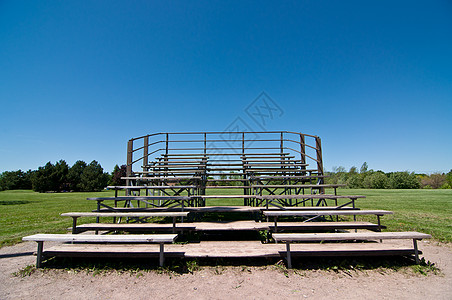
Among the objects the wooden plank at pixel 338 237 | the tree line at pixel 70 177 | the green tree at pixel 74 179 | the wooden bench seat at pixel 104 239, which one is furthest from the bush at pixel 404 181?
the green tree at pixel 74 179

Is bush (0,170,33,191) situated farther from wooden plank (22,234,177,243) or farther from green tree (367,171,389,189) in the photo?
green tree (367,171,389,189)

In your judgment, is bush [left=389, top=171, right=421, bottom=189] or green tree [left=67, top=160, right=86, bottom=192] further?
green tree [left=67, top=160, right=86, bottom=192]

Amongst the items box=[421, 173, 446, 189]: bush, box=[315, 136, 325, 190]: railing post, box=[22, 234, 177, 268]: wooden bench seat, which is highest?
box=[315, 136, 325, 190]: railing post

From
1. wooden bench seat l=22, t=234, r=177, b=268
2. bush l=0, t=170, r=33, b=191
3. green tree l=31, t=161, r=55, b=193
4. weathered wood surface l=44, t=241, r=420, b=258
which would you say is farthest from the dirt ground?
bush l=0, t=170, r=33, b=191

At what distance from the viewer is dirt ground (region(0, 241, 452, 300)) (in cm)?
261

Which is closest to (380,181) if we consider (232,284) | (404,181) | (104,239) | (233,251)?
(404,181)

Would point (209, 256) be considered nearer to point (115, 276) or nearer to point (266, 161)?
point (115, 276)

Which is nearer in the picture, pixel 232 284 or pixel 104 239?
pixel 232 284

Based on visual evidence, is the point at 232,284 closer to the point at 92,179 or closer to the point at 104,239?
the point at 104,239

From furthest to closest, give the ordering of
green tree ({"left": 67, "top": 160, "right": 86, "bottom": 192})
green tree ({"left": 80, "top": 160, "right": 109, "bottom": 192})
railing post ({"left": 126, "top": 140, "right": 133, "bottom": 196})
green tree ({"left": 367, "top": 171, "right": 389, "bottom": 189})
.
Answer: green tree ({"left": 67, "top": 160, "right": 86, "bottom": 192}) → green tree ({"left": 80, "top": 160, "right": 109, "bottom": 192}) → green tree ({"left": 367, "top": 171, "right": 389, "bottom": 189}) → railing post ({"left": 126, "top": 140, "right": 133, "bottom": 196})

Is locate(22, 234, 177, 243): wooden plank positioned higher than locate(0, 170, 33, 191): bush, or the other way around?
locate(0, 170, 33, 191): bush

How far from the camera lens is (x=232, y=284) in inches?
113

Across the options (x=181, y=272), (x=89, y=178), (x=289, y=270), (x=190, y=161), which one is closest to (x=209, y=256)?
(x=181, y=272)

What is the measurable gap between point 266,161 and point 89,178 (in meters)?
58.6
